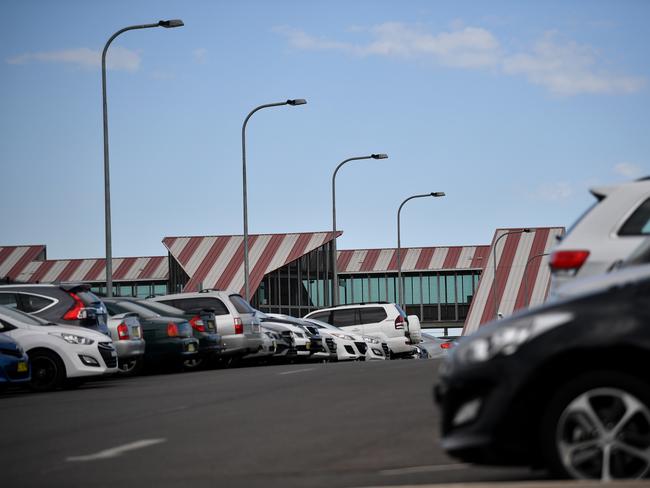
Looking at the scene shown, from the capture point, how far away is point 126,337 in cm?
2200

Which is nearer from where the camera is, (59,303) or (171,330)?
(59,303)

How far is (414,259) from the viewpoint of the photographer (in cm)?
8519

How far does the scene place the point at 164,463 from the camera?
32.1ft

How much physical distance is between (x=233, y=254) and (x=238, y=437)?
56.0 meters

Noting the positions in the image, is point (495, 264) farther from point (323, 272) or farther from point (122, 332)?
point (122, 332)

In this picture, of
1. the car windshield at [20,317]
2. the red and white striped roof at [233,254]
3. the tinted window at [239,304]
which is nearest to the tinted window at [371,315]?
the tinted window at [239,304]

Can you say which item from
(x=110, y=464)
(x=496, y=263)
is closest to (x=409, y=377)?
(x=110, y=464)

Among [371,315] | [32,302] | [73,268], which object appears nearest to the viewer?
[32,302]

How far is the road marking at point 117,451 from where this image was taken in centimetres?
1037

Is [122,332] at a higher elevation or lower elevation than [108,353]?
higher

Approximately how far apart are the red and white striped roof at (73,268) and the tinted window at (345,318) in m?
39.8

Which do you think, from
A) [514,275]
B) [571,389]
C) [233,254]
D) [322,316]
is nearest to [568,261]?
[571,389]

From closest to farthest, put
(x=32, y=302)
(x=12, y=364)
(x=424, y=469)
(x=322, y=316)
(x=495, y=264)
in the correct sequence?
(x=424, y=469) < (x=12, y=364) < (x=32, y=302) < (x=322, y=316) < (x=495, y=264)

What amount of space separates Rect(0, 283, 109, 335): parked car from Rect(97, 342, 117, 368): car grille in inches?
48.0
